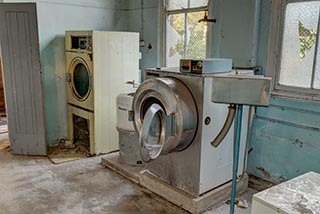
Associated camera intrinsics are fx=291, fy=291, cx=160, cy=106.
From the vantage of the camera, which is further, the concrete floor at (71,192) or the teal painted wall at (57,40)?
the teal painted wall at (57,40)

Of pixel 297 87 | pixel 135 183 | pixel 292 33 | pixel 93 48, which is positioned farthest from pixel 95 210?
pixel 292 33

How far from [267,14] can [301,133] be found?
3.76 ft

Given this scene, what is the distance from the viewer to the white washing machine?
136 inches

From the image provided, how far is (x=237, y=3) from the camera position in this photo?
9.55 feet

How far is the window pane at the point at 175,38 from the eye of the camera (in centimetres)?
374

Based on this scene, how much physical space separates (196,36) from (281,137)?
1566 millimetres

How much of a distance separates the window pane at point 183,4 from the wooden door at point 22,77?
65.1 inches

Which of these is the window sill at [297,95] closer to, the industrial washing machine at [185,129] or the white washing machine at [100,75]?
the industrial washing machine at [185,129]

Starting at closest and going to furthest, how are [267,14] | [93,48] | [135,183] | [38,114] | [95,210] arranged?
[95,210], [267,14], [135,183], [93,48], [38,114]

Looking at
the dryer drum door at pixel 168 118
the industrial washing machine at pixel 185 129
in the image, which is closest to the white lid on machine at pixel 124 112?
the industrial washing machine at pixel 185 129

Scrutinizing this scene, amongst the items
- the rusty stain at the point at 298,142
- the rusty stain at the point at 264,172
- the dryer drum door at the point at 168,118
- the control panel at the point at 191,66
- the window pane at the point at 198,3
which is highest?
the window pane at the point at 198,3

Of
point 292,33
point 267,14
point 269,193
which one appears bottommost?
point 269,193

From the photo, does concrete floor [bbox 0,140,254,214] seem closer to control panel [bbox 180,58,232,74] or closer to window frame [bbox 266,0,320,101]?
window frame [bbox 266,0,320,101]

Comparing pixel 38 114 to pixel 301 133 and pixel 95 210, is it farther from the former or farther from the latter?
pixel 301 133
